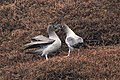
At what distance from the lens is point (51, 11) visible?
1464cm

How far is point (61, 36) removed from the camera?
43.2ft

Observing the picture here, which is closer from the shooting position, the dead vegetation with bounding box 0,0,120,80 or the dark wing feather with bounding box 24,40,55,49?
the dead vegetation with bounding box 0,0,120,80

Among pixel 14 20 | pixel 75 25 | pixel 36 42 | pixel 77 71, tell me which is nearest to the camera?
pixel 77 71

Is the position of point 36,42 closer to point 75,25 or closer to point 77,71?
point 77,71

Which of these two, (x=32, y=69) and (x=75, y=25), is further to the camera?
(x=75, y=25)

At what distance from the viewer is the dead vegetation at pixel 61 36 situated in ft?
32.9

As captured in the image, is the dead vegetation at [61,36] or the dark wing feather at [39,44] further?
the dark wing feather at [39,44]

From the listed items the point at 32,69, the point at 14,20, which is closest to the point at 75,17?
the point at 14,20

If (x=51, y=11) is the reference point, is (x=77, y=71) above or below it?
below

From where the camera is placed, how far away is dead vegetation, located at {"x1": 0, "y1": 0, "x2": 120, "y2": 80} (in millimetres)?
10039

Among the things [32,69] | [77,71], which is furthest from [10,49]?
[77,71]

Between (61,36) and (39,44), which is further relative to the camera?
(61,36)

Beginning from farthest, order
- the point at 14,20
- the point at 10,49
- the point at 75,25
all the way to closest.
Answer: the point at 14,20, the point at 75,25, the point at 10,49

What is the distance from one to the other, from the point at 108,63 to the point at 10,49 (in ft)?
11.5
